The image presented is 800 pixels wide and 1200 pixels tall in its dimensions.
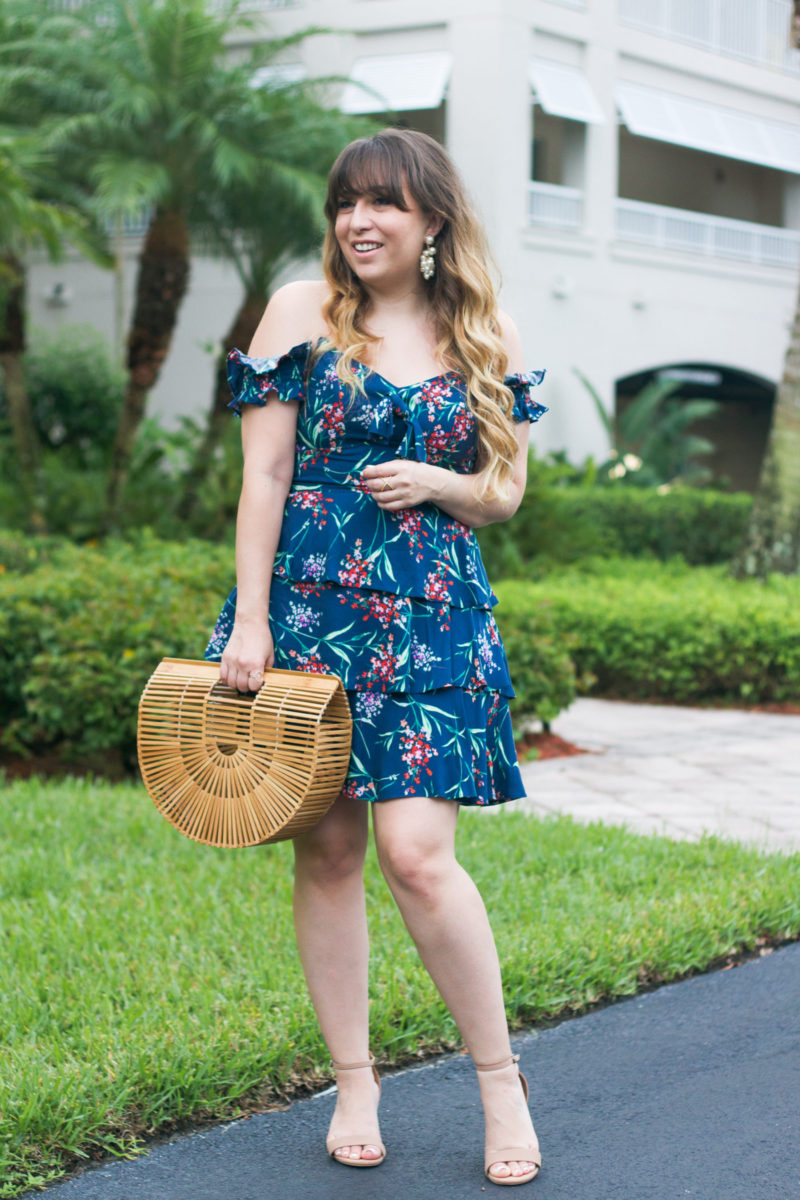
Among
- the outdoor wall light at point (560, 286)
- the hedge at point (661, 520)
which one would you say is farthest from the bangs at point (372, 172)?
the outdoor wall light at point (560, 286)

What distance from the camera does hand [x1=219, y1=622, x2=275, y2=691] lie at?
8.25 ft

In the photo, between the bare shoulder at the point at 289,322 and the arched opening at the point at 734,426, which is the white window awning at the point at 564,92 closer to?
the arched opening at the point at 734,426

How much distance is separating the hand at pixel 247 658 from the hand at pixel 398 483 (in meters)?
0.34

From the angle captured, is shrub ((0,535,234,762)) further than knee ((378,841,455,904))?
Yes

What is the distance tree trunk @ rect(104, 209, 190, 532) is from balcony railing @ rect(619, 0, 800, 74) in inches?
380

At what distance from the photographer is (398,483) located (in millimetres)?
2506

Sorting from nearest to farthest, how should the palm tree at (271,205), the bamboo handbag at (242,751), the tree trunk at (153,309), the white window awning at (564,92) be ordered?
1. the bamboo handbag at (242,751)
2. the tree trunk at (153,309)
3. the palm tree at (271,205)
4. the white window awning at (564,92)

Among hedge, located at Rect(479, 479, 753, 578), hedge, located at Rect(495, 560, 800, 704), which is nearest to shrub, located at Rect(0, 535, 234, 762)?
hedge, located at Rect(495, 560, 800, 704)

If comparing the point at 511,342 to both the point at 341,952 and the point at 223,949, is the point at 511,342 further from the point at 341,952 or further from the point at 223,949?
the point at 223,949

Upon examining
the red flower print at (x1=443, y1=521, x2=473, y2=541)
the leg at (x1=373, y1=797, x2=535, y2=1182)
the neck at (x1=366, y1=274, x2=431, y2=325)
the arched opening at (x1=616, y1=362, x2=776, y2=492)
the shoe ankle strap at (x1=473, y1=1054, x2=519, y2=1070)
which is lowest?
the shoe ankle strap at (x1=473, y1=1054, x2=519, y2=1070)

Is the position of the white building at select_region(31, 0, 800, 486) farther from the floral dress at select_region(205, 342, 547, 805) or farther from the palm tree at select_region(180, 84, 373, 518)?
the floral dress at select_region(205, 342, 547, 805)

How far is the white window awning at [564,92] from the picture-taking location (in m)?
15.8

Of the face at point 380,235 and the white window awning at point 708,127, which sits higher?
the white window awning at point 708,127

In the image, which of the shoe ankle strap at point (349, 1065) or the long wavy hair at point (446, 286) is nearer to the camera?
the long wavy hair at point (446, 286)
